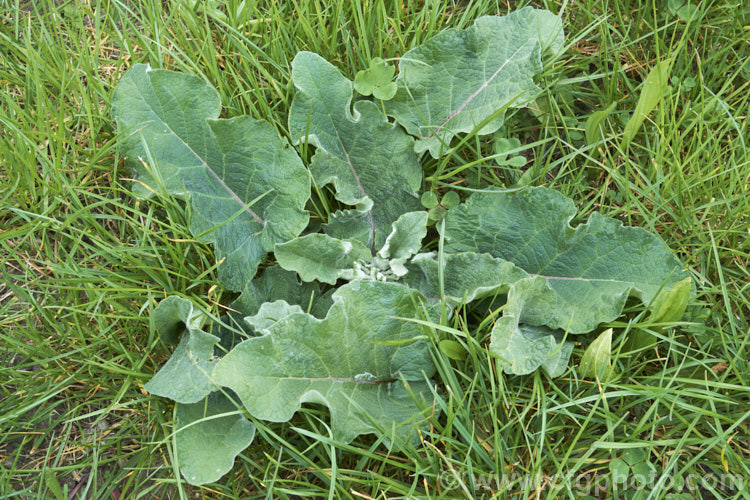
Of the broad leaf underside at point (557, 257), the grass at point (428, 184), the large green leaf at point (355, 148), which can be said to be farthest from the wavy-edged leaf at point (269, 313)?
the broad leaf underside at point (557, 257)

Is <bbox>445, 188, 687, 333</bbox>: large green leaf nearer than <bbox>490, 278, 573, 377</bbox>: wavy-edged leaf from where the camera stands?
No

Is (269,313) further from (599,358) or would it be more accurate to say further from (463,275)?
(599,358)

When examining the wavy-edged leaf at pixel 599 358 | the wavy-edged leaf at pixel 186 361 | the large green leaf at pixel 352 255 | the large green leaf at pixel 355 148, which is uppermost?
the large green leaf at pixel 355 148

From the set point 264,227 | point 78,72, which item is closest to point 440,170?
point 264,227

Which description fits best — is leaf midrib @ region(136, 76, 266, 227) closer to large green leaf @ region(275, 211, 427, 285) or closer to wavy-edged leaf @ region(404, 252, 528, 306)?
large green leaf @ region(275, 211, 427, 285)

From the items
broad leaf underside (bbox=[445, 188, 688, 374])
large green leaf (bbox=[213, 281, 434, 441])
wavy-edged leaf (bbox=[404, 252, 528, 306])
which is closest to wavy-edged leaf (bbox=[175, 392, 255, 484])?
large green leaf (bbox=[213, 281, 434, 441])

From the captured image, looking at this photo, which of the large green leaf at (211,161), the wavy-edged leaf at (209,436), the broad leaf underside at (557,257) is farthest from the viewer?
the large green leaf at (211,161)

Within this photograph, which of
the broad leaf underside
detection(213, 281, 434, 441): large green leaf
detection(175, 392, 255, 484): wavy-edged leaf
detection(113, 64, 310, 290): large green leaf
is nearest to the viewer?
detection(213, 281, 434, 441): large green leaf

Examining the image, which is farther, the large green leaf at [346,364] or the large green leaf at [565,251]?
the large green leaf at [565,251]

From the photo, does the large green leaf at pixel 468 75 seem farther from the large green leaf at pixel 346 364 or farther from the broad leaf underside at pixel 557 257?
the large green leaf at pixel 346 364
